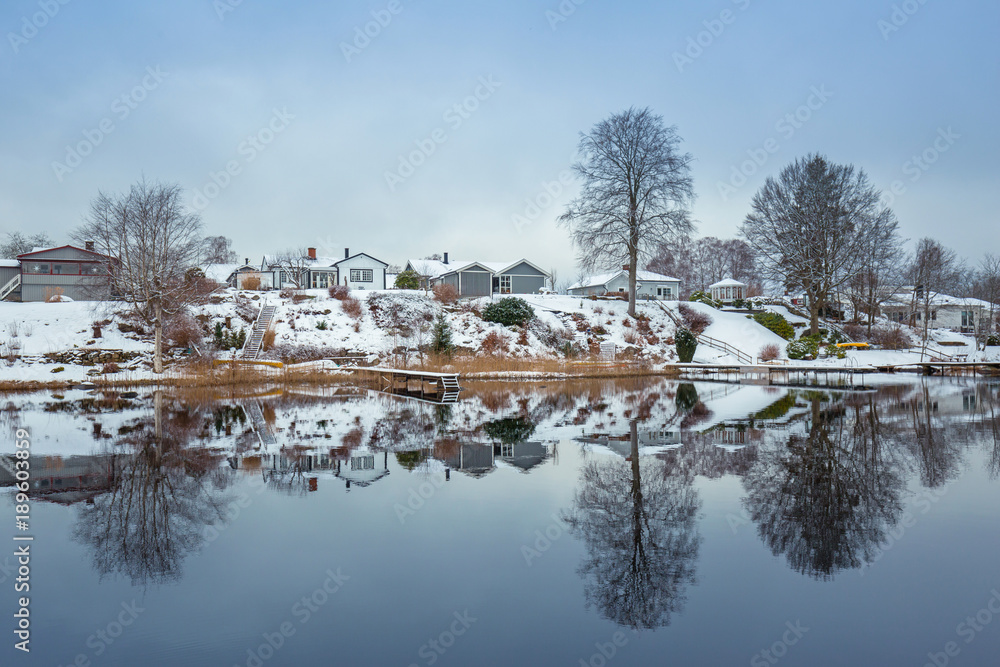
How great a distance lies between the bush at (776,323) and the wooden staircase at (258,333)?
33.2 metres

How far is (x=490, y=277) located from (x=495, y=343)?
1578 centimetres

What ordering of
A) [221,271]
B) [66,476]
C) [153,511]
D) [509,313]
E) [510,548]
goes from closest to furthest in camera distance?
[510,548]
[153,511]
[66,476]
[509,313]
[221,271]

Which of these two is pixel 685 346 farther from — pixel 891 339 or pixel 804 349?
pixel 891 339

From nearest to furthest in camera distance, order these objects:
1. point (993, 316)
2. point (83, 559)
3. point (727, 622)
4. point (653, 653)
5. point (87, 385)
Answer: point (653, 653), point (727, 622), point (83, 559), point (87, 385), point (993, 316)

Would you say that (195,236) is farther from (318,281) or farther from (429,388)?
(318,281)

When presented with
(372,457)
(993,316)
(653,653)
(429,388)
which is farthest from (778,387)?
(993,316)

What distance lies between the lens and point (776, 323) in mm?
48375

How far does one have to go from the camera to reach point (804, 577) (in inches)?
296

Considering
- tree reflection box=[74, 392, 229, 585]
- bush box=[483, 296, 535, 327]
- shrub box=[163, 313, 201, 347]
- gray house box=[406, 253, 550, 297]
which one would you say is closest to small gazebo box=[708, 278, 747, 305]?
gray house box=[406, 253, 550, 297]

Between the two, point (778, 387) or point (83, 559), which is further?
point (778, 387)

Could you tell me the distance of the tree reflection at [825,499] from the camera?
27.2 feet

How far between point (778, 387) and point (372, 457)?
22306 millimetres

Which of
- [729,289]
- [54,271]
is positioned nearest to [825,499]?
[54,271]

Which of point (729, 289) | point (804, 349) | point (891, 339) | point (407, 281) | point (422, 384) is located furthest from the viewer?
point (729, 289)
